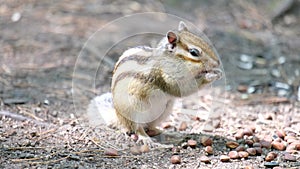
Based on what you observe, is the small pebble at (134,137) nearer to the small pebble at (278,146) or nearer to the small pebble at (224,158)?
the small pebble at (224,158)

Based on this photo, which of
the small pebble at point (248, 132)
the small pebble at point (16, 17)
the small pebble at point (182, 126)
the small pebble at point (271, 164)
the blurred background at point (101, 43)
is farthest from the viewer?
the small pebble at point (16, 17)

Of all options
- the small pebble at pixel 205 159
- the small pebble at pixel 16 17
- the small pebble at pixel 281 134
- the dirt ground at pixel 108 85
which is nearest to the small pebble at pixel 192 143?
the dirt ground at pixel 108 85

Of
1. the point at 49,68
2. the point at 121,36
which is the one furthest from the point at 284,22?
the point at 49,68

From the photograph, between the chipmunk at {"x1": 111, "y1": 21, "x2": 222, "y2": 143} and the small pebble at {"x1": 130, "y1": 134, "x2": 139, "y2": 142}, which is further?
the small pebble at {"x1": 130, "y1": 134, "x2": 139, "y2": 142}

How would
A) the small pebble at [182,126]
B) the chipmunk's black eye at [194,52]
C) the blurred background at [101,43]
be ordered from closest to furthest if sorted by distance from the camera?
1. the chipmunk's black eye at [194,52]
2. the small pebble at [182,126]
3. the blurred background at [101,43]

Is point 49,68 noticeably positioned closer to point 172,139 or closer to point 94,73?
point 94,73

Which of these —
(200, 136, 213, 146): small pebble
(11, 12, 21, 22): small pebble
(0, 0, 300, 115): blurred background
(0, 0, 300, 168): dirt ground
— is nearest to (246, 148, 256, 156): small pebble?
(0, 0, 300, 168): dirt ground

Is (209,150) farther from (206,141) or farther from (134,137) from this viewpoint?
(134,137)

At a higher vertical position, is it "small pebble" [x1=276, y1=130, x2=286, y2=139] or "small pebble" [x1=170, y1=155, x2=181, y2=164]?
"small pebble" [x1=276, y1=130, x2=286, y2=139]

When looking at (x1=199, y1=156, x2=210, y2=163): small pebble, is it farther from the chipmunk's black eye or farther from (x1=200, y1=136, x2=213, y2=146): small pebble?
the chipmunk's black eye
